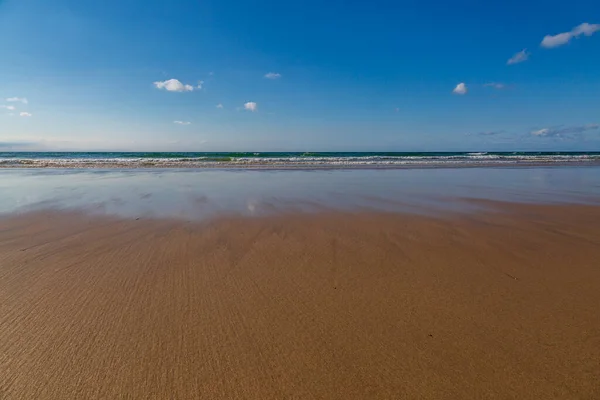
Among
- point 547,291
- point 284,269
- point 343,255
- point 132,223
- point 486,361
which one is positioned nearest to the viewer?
point 486,361

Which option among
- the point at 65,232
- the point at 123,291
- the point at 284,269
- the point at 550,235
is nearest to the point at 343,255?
the point at 284,269

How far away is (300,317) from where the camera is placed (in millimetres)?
2961

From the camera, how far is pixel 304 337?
2.66 m

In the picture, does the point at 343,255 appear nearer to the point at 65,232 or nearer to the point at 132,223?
the point at 132,223

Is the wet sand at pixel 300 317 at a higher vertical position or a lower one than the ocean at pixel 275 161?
higher

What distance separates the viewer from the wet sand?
7.16 feet

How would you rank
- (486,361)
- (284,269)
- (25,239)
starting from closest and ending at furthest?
(486,361)
(284,269)
(25,239)

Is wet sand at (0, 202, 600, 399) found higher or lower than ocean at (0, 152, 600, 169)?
higher

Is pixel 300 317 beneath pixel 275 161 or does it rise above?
above

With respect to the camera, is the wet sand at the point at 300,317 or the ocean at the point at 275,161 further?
the ocean at the point at 275,161

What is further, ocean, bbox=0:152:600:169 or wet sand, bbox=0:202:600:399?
ocean, bbox=0:152:600:169

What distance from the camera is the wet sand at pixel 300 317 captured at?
2182 mm

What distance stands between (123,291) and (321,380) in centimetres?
258

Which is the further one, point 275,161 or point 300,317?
point 275,161
